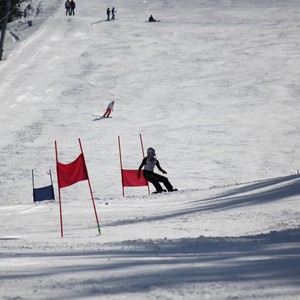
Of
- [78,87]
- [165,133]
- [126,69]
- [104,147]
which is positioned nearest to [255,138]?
[165,133]

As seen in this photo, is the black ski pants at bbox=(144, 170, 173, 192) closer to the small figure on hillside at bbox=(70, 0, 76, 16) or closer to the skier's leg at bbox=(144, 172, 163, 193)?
the skier's leg at bbox=(144, 172, 163, 193)

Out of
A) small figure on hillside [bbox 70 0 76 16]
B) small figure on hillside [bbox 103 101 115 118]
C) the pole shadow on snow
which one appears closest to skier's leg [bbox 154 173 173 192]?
the pole shadow on snow

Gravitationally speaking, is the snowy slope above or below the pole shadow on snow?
below

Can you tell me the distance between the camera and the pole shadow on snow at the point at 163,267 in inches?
180

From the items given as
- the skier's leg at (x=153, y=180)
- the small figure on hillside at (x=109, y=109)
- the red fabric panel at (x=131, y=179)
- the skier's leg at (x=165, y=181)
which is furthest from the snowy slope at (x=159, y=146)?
the skier's leg at (x=165, y=181)

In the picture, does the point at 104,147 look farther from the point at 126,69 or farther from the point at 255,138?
the point at 126,69

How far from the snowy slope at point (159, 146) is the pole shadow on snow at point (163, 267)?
17mm

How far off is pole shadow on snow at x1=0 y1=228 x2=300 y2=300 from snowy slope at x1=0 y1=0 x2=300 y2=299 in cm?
2

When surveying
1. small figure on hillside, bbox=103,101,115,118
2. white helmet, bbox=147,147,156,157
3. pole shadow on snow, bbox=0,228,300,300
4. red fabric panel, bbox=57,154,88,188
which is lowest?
small figure on hillside, bbox=103,101,115,118

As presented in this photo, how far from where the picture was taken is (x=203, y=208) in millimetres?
11703

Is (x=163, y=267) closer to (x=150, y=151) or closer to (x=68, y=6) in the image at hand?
(x=150, y=151)

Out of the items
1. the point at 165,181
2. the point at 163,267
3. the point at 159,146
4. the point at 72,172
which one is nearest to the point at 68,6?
the point at 159,146

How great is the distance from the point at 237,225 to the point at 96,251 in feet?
11.7

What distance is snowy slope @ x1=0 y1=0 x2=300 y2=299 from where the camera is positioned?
5035 millimetres
